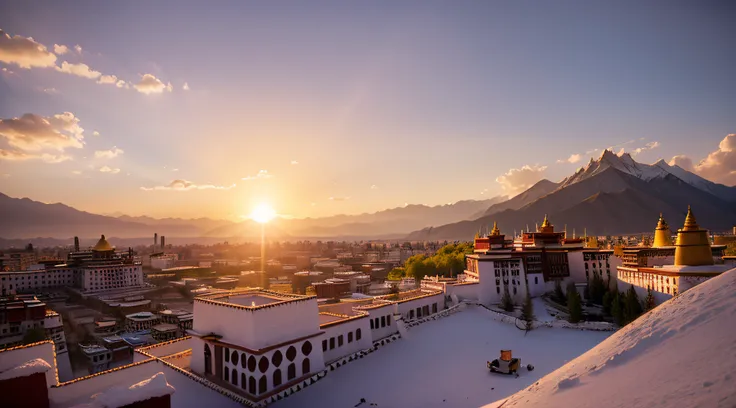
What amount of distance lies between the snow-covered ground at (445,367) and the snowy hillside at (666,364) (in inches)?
371

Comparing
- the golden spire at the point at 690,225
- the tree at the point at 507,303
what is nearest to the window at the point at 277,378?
the tree at the point at 507,303

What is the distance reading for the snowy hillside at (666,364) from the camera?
7.02 metres

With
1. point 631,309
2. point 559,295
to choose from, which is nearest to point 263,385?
point 631,309

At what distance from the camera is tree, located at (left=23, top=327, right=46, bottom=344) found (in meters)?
41.1

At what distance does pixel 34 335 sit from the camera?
41406 millimetres

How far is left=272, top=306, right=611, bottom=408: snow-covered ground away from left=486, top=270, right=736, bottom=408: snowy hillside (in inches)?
371

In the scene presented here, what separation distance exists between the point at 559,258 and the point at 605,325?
12126 mm

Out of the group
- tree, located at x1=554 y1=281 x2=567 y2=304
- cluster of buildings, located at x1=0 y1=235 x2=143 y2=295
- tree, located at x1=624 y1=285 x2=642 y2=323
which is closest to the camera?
tree, located at x1=624 y1=285 x2=642 y2=323

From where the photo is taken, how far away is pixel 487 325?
30391 millimetres

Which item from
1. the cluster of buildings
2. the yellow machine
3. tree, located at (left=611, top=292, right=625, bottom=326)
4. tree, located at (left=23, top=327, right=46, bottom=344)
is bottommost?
tree, located at (left=23, top=327, right=46, bottom=344)

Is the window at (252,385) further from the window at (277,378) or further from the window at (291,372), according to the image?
the window at (291,372)

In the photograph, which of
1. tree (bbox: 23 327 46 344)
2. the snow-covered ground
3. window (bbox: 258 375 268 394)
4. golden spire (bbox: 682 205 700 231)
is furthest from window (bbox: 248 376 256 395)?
tree (bbox: 23 327 46 344)

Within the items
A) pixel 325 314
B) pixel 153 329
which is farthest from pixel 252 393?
pixel 153 329

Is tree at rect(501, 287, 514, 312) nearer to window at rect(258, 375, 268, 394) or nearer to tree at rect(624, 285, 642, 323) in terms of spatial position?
tree at rect(624, 285, 642, 323)
